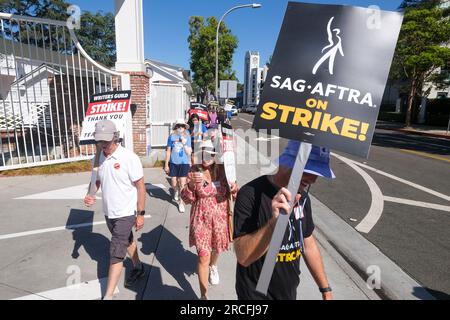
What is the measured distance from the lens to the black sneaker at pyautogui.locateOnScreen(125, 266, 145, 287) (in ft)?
10.8

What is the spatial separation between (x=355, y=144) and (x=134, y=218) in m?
2.45

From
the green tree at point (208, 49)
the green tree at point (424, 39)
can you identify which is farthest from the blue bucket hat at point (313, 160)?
the green tree at point (208, 49)

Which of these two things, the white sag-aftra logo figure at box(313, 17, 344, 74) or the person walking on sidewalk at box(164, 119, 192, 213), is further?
the person walking on sidewalk at box(164, 119, 192, 213)

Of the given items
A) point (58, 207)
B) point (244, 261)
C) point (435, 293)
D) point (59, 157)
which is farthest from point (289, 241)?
point (59, 157)

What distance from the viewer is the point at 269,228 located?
1.51 metres

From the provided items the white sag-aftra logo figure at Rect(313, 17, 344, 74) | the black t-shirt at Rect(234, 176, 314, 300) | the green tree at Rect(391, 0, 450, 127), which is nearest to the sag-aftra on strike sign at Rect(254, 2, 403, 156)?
the white sag-aftra logo figure at Rect(313, 17, 344, 74)

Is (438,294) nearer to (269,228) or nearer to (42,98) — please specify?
(269,228)

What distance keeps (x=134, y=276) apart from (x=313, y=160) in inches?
102

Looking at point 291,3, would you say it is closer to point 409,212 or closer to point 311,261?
point 311,261

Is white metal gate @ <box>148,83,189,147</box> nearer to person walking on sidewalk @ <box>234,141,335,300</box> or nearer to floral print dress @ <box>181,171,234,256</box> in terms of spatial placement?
floral print dress @ <box>181,171,234,256</box>

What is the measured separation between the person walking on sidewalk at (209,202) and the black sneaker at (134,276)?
776 millimetres

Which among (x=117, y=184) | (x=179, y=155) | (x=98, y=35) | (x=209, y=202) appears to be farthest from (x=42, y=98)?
(x=98, y=35)

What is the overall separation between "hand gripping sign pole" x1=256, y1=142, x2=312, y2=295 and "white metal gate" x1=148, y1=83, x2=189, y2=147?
35.7ft

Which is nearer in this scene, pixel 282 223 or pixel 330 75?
pixel 282 223
